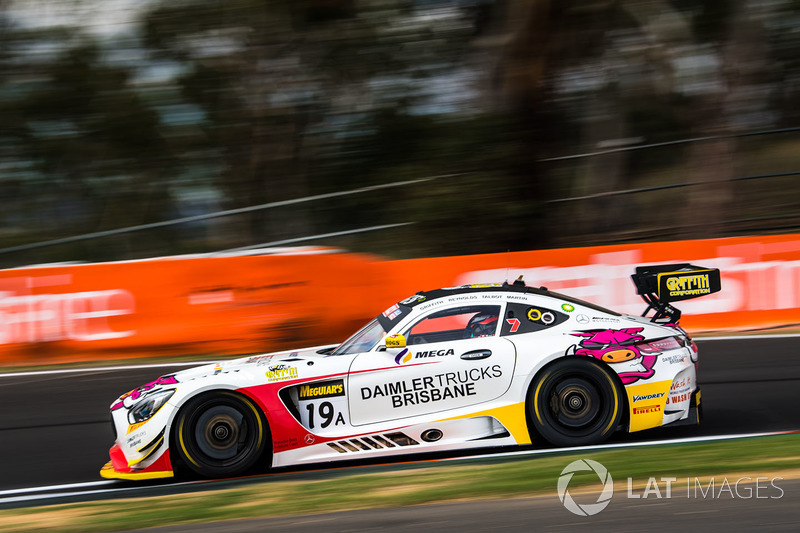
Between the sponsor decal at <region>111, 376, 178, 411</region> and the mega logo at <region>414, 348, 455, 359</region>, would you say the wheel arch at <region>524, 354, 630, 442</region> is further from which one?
the sponsor decal at <region>111, 376, 178, 411</region>

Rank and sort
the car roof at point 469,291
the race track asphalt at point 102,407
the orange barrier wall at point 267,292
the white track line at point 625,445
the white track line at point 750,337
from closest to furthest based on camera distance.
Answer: the white track line at point 625,445
the car roof at point 469,291
the race track asphalt at point 102,407
the white track line at point 750,337
the orange barrier wall at point 267,292

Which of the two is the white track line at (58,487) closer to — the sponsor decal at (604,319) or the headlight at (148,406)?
the headlight at (148,406)

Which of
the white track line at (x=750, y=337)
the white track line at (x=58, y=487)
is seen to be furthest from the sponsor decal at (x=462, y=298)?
the white track line at (x=750, y=337)

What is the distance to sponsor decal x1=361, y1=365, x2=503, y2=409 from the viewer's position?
244 inches

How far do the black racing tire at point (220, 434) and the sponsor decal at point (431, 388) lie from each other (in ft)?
2.86

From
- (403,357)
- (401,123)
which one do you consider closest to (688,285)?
(403,357)

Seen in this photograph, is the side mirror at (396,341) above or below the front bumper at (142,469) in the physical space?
above

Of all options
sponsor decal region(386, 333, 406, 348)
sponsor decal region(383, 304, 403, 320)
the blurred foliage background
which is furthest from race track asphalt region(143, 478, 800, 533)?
the blurred foliage background

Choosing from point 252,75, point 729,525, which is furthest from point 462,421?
point 252,75

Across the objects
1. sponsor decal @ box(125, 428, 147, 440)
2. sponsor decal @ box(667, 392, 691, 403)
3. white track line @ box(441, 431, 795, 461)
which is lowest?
white track line @ box(441, 431, 795, 461)

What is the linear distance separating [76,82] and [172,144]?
10.9ft

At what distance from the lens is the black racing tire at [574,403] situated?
6.24 meters

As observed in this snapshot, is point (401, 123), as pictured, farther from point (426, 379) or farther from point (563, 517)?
point (563, 517)

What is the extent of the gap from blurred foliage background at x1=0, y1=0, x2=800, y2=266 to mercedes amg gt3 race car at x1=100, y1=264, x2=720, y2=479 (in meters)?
7.84
